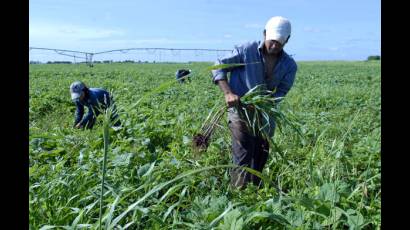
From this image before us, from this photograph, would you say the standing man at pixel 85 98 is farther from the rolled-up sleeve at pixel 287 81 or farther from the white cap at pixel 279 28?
the white cap at pixel 279 28

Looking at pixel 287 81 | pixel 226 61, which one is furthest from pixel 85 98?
pixel 287 81

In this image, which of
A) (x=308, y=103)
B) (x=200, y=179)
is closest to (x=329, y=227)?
(x=200, y=179)

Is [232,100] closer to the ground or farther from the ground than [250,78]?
closer to the ground

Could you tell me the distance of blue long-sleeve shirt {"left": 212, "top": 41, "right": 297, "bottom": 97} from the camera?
11.4 ft

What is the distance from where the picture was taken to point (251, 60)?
11.4 feet

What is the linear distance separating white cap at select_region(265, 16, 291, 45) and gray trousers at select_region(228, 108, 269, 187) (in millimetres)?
652

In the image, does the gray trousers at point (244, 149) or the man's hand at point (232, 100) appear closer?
the man's hand at point (232, 100)

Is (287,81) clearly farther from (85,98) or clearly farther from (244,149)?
(85,98)

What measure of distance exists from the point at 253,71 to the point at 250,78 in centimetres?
6

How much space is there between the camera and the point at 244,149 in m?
3.62

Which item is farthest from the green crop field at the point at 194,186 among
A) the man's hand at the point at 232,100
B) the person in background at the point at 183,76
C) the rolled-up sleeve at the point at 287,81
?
the man's hand at the point at 232,100

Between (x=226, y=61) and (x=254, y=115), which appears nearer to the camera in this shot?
(x=254, y=115)

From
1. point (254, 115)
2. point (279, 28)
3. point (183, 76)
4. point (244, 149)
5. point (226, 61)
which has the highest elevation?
point (279, 28)

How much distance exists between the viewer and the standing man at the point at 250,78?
345 cm
